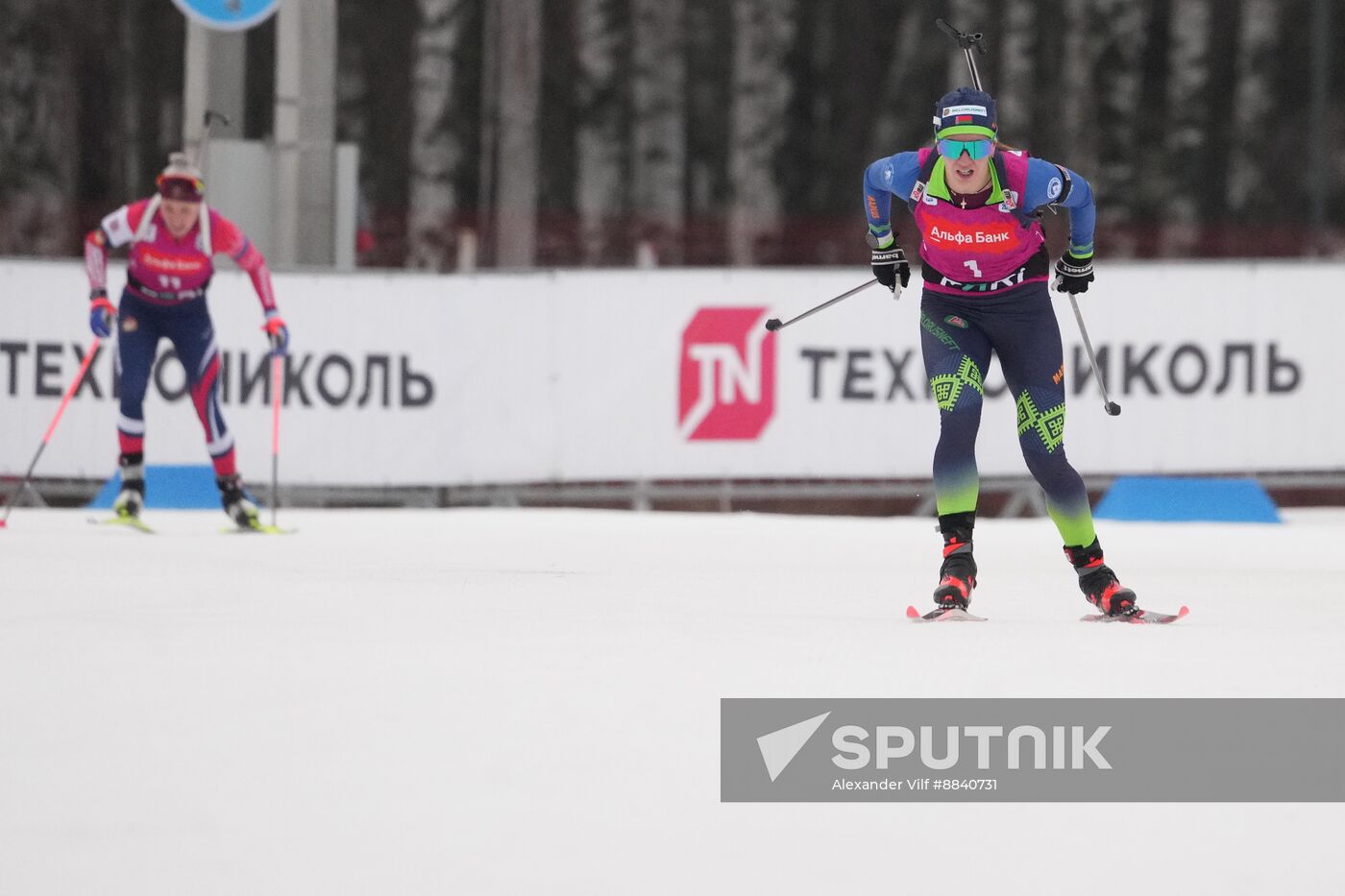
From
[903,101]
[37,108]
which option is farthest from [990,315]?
[903,101]

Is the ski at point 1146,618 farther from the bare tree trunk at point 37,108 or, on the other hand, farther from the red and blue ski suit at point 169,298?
the bare tree trunk at point 37,108

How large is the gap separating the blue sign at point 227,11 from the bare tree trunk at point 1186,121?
710 inches

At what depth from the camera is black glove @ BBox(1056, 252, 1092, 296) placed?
721 cm

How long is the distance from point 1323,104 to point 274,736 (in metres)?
26.4

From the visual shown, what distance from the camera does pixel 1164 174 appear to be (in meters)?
34.0

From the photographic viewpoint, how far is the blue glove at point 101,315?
35.3 feet

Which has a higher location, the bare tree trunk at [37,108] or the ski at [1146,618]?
the bare tree trunk at [37,108]

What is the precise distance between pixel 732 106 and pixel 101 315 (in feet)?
77.8

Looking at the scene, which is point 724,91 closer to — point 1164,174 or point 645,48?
point 645,48

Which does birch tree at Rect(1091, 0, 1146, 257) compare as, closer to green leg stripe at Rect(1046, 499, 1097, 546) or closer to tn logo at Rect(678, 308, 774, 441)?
tn logo at Rect(678, 308, 774, 441)

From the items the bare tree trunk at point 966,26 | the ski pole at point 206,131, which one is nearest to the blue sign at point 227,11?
the ski pole at point 206,131

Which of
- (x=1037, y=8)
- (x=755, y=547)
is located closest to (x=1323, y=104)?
(x=1037, y=8)

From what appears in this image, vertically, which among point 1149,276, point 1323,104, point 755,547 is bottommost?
point 755,547

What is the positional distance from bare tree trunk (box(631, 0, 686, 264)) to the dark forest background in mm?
46
